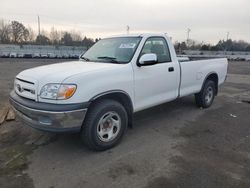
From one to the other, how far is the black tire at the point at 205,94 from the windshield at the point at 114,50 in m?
2.75

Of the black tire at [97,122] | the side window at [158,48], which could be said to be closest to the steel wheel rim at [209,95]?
the side window at [158,48]

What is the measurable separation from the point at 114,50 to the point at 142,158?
2.14 meters

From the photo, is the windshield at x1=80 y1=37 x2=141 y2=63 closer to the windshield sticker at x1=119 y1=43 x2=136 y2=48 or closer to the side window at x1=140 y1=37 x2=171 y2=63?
the windshield sticker at x1=119 y1=43 x2=136 y2=48

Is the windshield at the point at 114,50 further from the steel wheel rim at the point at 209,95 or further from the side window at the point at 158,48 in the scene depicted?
the steel wheel rim at the point at 209,95

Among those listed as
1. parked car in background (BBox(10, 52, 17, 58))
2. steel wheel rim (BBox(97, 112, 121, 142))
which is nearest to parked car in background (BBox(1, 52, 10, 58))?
parked car in background (BBox(10, 52, 17, 58))

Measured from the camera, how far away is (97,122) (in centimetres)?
362

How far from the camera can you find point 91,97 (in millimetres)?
3428

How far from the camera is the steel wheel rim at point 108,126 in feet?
12.3

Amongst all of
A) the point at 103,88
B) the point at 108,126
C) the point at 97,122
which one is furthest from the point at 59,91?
the point at 108,126

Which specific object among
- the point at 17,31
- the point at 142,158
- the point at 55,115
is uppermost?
the point at 17,31

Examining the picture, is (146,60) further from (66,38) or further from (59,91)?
(66,38)

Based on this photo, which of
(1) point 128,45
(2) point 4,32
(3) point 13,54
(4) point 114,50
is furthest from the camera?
(2) point 4,32

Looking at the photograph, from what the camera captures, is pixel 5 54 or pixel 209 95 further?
pixel 5 54

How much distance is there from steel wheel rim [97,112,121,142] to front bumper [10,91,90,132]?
46 cm
